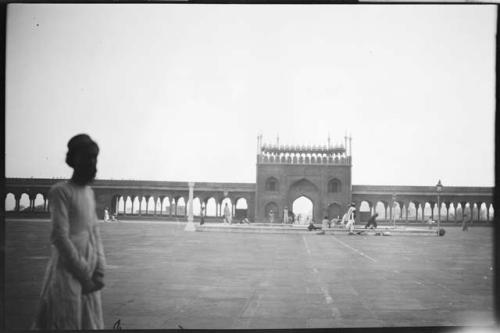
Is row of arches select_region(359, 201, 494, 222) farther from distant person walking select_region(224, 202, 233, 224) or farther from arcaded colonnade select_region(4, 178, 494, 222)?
distant person walking select_region(224, 202, 233, 224)

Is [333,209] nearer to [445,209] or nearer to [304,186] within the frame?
[304,186]

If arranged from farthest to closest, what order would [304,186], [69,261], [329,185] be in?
1. [304,186]
2. [329,185]
3. [69,261]

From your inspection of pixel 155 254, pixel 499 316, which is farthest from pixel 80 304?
pixel 155 254

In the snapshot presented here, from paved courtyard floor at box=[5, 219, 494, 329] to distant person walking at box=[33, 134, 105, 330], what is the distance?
164 centimetres

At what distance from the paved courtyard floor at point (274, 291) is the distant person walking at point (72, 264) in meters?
1.64

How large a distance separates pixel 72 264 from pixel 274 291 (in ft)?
12.1

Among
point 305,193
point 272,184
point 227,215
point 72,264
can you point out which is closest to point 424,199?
point 305,193

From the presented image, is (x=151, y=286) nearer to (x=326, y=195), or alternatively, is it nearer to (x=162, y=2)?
(x=162, y=2)

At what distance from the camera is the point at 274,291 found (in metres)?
6.59

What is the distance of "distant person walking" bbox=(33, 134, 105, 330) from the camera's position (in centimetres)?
340

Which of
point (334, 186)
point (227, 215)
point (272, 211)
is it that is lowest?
point (272, 211)

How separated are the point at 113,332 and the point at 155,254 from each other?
5.78 metres

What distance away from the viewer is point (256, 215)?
117 feet

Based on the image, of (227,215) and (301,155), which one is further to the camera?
(301,155)
